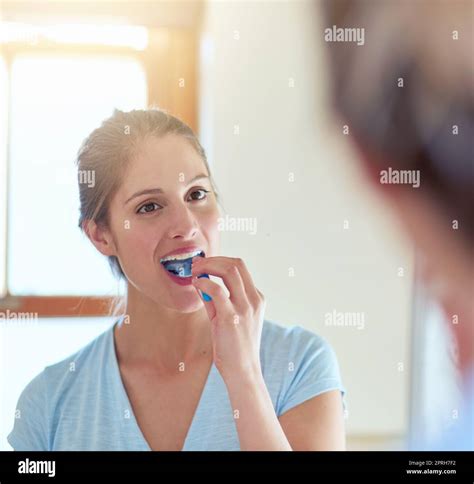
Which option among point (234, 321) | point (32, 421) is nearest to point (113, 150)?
point (234, 321)

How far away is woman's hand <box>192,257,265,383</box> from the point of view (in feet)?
2.67

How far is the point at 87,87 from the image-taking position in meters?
0.92

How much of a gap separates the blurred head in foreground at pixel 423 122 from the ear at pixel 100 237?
14.2 inches

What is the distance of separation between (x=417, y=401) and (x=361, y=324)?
0.47ft

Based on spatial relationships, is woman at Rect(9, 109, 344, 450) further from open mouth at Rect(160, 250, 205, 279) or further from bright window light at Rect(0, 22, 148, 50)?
bright window light at Rect(0, 22, 148, 50)

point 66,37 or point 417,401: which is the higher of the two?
point 66,37

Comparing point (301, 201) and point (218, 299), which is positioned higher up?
point (301, 201)

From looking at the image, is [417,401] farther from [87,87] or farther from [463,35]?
[87,87]

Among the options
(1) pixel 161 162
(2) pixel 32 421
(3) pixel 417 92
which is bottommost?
(2) pixel 32 421

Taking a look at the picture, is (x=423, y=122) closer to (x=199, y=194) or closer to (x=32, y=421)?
(x=199, y=194)

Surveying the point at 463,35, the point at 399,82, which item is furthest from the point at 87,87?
the point at 463,35

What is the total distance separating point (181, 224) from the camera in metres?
0.86

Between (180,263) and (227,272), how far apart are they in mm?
73

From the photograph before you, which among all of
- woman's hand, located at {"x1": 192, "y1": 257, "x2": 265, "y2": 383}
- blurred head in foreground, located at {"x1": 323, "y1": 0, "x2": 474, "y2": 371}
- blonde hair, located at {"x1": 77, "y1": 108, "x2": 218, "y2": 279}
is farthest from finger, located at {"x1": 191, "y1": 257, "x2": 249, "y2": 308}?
blurred head in foreground, located at {"x1": 323, "y1": 0, "x2": 474, "y2": 371}
